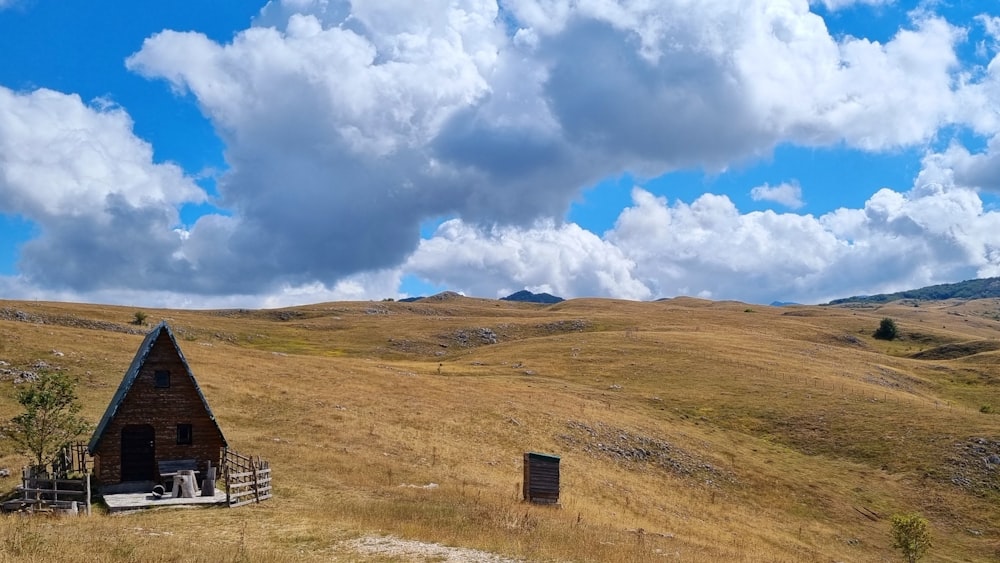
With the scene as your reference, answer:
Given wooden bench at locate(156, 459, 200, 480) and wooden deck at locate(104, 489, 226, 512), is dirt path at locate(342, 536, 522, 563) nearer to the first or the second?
wooden deck at locate(104, 489, 226, 512)

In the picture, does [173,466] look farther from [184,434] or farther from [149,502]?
[149,502]

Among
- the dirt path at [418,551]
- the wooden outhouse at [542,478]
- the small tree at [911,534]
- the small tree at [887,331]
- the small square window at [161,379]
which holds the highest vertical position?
the small square window at [161,379]

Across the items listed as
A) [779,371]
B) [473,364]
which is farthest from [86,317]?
[779,371]

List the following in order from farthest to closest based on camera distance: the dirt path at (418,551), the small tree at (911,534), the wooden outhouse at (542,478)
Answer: the small tree at (911,534) < the wooden outhouse at (542,478) < the dirt path at (418,551)

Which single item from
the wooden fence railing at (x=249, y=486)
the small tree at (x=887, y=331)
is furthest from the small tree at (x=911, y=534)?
the small tree at (x=887, y=331)

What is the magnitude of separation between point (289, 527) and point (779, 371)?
75365 mm

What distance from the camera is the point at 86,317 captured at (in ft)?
345

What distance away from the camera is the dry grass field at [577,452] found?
967 inches

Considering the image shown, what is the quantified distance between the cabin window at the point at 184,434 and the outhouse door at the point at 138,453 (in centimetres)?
117

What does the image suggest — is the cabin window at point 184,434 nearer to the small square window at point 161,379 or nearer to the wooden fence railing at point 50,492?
the small square window at point 161,379

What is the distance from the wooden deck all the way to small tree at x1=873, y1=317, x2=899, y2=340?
474 ft

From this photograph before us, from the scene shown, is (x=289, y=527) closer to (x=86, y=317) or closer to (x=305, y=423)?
(x=305, y=423)

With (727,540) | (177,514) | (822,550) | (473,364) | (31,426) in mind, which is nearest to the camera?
(177,514)

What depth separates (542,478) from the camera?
37.2 metres
